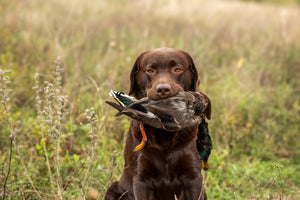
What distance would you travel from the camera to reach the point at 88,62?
639cm

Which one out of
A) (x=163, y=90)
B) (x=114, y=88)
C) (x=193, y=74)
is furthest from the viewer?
(x=114, y=88)

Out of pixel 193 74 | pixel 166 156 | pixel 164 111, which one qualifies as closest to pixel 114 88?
pixel 193 74

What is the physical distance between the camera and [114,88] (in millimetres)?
5184

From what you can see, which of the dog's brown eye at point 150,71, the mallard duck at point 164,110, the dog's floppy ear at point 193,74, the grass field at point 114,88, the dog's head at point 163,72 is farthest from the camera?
the grass field at point 114,88

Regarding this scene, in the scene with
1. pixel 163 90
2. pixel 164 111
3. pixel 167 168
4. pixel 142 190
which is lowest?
pixel 142 190

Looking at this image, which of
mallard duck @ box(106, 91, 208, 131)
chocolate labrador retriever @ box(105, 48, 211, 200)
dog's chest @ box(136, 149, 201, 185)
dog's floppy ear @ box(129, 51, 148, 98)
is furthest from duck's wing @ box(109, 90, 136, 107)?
dog's floppy ear @ box(129, 51, 148, 98)

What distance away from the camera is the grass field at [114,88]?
11.1ft

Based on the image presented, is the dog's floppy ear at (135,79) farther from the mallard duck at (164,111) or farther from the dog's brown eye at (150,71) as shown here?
the mallard duck at (164,111)

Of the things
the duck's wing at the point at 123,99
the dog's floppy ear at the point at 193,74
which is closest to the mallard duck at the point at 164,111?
the duck's wing at the point at 123,99

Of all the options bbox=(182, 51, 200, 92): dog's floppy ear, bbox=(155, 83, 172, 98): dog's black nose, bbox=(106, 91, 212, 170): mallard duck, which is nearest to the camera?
bbox=(106, 91, 212, 170): mallard duck

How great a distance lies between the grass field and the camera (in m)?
3.39

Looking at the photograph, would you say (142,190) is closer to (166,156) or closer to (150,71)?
(166,156)

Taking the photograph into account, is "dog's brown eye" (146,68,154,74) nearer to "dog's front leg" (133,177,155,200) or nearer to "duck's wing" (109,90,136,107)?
"duck's wing" (109,90,136,107)

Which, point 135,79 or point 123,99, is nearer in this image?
point 123,99
